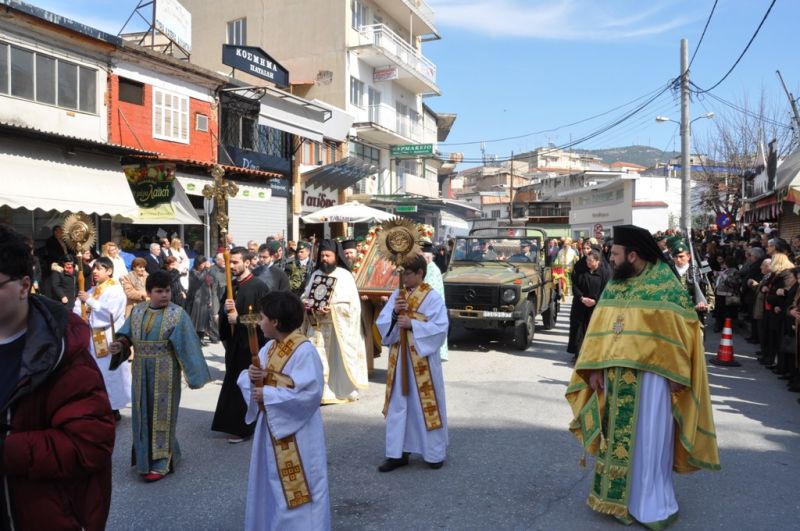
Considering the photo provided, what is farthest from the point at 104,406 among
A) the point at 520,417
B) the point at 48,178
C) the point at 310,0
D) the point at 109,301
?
the point at 310,0

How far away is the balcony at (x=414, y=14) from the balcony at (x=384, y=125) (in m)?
5.25

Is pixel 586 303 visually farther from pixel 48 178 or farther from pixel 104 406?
pixel 48 178

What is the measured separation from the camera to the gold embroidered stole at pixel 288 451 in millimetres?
3525

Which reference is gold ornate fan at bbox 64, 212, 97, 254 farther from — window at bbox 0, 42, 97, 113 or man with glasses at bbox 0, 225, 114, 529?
window at bbox 0, 42, 97, 113

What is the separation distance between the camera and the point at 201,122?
62.2 feet

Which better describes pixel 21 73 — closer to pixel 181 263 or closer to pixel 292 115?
pixel 181 263

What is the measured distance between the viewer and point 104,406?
6.98 ft

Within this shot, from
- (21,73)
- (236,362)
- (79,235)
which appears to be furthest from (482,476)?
(21,73)

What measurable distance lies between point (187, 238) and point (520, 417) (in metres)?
13.6

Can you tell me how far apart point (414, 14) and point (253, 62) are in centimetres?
1633

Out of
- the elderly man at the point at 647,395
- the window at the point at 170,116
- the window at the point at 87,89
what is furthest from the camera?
the window at the point at 170,116

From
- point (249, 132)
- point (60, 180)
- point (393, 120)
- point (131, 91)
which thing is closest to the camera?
point (60, 180)

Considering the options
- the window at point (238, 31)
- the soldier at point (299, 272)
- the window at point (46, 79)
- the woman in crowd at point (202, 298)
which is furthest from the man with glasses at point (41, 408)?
the window at point (238, 31)

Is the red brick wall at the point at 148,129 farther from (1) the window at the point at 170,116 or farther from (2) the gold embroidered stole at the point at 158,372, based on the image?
(2) the gold embroidered stole at the point at 158,372
